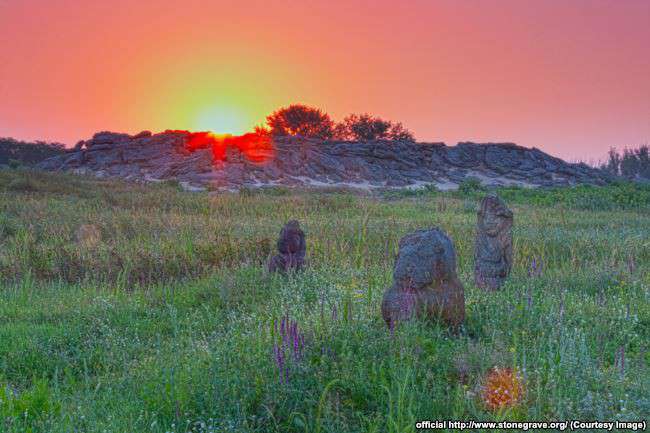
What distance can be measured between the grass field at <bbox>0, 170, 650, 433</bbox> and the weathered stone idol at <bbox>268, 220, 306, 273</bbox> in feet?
1.06

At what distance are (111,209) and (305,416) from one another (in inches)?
648

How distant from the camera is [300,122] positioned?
5956 centimetres

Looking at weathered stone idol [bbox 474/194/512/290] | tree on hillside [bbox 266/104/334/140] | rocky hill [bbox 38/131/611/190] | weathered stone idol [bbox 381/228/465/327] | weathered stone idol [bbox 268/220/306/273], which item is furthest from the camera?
tree on hillside [bbox 266/104/334/140]

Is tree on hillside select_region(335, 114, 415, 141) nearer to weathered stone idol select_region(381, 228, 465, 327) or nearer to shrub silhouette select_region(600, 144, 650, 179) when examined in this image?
shrub silhouette select_region(600, 144, 650, 179)

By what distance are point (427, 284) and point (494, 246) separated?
2811mm

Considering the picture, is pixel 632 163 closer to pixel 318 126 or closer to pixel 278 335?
pixel 318 126

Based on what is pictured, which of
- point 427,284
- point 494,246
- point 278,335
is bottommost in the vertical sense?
point 278,335

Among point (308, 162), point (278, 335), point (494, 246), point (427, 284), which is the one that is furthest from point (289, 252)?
point (308, 162)

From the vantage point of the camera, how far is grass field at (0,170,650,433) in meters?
4.51

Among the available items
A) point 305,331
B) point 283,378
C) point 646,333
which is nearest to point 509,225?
point 646,333

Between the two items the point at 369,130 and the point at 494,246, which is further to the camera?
the point at 369,130

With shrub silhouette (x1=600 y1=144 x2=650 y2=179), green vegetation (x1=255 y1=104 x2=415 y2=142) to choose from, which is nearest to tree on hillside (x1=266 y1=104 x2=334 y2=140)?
green vegetation (x1=255 y1=104 x2=415 y2=142)

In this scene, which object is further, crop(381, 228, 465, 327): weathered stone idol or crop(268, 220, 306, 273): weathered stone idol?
crop(268, 220, 306, 273): weathered stone idol

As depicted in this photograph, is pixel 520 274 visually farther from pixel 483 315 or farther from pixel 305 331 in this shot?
pixel 305 331
